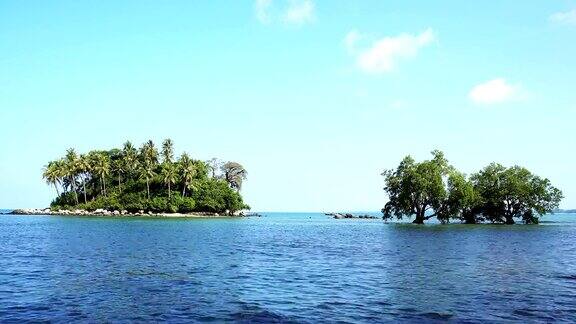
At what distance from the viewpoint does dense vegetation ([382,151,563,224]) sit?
12106 cm

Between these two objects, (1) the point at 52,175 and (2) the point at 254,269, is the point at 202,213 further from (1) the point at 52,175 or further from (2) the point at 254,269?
(2) the point at 254,269

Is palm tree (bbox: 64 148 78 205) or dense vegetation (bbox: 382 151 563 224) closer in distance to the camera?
dense vegetation (bbox: 382 151 563 224)

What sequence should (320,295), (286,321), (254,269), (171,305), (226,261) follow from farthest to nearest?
(226,261), (254,269), (320,295), (171,305), (286,321)

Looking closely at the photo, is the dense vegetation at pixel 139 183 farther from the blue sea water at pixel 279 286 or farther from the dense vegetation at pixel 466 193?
the blue sea water at pixel 279 286

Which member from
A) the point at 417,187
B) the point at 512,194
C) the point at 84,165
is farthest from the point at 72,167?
the point at 512,194

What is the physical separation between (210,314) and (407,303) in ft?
30.6

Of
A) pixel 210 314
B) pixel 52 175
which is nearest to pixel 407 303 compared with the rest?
pixel 210 314

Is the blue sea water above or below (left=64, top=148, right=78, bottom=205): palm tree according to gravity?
below

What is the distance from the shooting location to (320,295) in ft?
78.8

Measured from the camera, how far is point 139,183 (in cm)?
16938

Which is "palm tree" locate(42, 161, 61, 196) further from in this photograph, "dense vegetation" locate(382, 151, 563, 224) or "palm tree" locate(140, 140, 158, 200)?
"dense vegetation" locate(382, 151, 563, 224)

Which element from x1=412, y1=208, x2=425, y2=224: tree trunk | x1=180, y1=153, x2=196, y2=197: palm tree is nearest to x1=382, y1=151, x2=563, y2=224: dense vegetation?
x1=412, y1=208, x2=425, y2=224: tree trunk

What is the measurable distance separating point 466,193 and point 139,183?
111m

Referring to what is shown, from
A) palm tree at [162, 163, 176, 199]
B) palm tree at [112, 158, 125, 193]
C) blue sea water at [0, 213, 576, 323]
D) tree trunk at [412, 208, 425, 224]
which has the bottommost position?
blue sea water at [0, 213, 576, 323]
